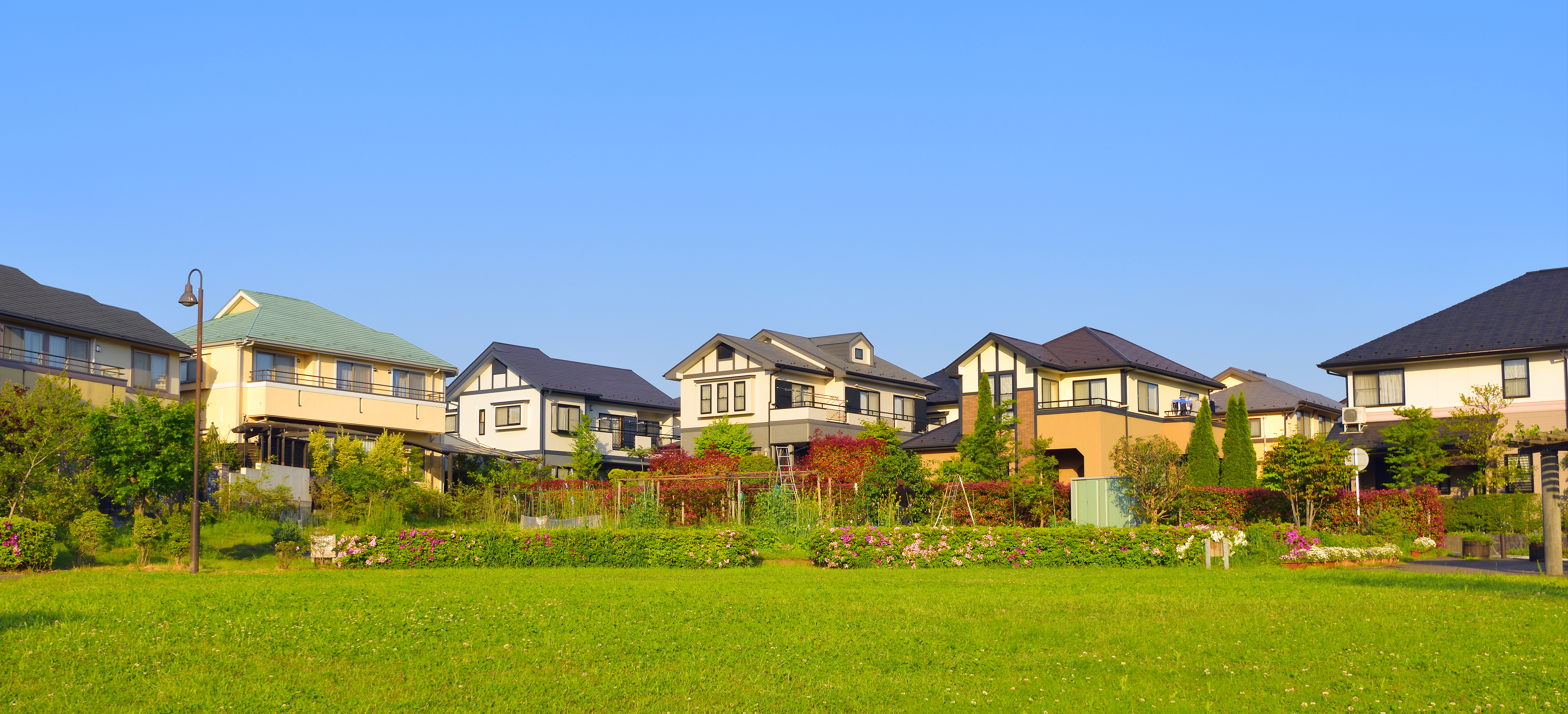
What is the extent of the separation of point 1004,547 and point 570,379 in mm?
37055

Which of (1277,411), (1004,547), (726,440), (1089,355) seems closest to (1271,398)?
(1277,411)

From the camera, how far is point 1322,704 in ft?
26.9

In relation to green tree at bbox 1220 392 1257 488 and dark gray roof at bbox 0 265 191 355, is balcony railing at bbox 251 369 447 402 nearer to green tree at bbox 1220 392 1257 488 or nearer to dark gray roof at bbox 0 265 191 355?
dark gray roof at bbox 0 265 191 355

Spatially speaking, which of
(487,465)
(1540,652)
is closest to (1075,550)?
(1540,652)

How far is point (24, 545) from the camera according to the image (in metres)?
19.8

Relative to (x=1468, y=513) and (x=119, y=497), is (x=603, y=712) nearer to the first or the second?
(x=119, y=497)

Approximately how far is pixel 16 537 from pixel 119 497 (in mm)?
2382

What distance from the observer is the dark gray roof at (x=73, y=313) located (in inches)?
1407

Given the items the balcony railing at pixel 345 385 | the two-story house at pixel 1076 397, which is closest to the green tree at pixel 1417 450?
the two-story house at pixel 1076 397

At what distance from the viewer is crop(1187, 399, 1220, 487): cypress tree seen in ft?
126

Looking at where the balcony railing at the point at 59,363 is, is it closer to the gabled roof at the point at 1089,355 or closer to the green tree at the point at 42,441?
the green tree at the point at 42,441

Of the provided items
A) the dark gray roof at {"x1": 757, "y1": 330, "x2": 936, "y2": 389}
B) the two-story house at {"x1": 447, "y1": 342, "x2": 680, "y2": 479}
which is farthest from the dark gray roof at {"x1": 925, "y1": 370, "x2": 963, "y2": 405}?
the two-story house at {"x1": 447, "y1": 342, "x2": 680, "y2": 479}

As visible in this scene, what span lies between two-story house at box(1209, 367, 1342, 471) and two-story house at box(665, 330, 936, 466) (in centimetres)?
1398

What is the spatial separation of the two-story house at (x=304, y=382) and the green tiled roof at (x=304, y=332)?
A: 50mm
